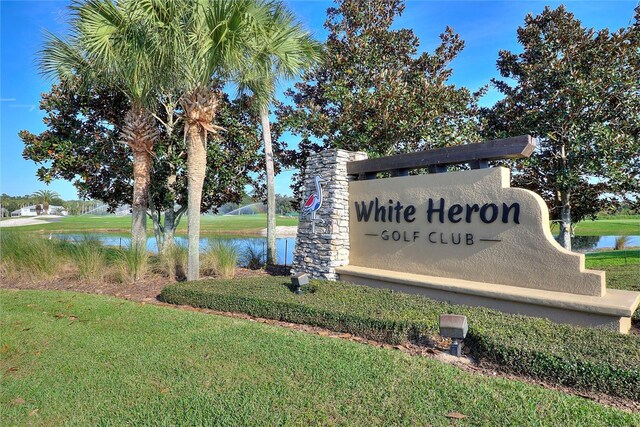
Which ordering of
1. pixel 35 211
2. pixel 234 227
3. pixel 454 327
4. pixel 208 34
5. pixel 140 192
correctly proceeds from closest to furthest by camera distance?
pixel 454 327 < pixel 208 34 < pixel 140 192 < pixel 234 227 < pixel 35 211

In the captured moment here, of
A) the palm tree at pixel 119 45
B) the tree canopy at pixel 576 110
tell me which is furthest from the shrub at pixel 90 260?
the tree canopy at pixel 576 110

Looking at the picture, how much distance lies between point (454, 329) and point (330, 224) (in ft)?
14.2

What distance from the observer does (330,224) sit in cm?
814

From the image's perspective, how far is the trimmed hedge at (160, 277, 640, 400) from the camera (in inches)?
138

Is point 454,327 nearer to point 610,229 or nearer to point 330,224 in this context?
point 330,224

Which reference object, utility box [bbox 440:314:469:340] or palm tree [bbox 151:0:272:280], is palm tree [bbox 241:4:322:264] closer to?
palm tree [bbox 151:0:272:280]

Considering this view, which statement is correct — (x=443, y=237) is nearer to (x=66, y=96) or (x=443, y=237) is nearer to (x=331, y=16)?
(x=331, y=16)

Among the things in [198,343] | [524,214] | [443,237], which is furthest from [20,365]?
[524,214]

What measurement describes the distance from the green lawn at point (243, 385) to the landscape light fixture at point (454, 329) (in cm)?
39

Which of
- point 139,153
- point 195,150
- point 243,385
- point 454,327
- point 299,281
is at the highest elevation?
point 139,153

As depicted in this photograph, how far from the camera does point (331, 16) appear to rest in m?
12.6

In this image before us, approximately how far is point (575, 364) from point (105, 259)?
917 cm

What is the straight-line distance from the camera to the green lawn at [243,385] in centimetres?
296

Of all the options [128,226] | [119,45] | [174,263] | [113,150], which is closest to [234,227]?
[128,226]
